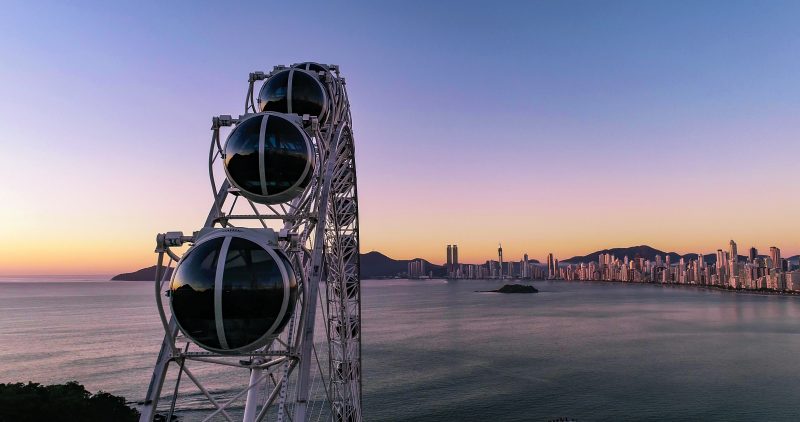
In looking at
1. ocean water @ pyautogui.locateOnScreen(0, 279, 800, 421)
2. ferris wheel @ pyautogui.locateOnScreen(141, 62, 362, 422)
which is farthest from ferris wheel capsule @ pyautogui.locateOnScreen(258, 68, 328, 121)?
ocean water @ pyautogui.locateOnScreen(0, 279, 800, 421)

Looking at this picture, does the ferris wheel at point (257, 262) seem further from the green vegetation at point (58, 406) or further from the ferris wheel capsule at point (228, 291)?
the green vegetation at point (58, 406)

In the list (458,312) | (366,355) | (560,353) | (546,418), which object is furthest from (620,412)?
(458,312)

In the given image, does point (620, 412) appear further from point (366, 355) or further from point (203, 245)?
point (203, 245)

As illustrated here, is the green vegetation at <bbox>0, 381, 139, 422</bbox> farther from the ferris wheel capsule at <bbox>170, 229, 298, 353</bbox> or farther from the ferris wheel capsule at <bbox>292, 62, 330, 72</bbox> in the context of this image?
the ferris wheel capsule at <bbox>170, 229, 298, 353</bbox>

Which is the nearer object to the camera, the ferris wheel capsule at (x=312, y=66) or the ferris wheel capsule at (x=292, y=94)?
the ferris wheel capsule at (x=292, y=94)

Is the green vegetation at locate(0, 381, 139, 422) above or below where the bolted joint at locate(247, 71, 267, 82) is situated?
below

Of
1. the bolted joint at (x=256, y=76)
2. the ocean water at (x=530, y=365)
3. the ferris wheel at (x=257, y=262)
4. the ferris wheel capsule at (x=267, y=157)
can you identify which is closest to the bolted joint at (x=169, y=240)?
the ferris wheel at (x=257, y=262)
